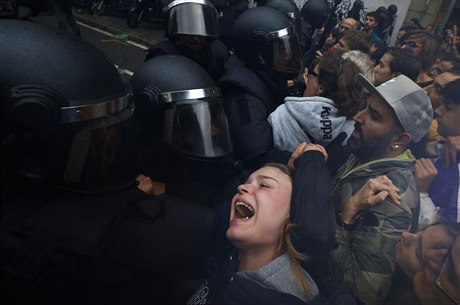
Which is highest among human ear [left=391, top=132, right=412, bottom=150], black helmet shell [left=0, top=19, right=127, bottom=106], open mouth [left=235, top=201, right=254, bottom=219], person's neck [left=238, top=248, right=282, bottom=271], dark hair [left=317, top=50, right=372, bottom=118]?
black helmet shell [left=0, top=19, right=127, bottom=106]

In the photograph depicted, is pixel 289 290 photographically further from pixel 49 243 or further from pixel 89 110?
pixel 89 110

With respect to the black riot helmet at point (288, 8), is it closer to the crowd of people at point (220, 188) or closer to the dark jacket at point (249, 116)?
the crowd of people at point (220, 188)

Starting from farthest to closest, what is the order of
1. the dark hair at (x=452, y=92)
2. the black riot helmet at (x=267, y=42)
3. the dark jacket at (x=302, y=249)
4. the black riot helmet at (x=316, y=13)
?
the black riot helmet at (x=316, y=13)
the black riot helmet at (x=267, y=42)
the dark hair at (x=452, y=92)
the dark jacket at (x=302, y=249)

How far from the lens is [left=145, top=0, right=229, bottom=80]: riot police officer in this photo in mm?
3031

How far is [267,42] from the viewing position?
2645 mm

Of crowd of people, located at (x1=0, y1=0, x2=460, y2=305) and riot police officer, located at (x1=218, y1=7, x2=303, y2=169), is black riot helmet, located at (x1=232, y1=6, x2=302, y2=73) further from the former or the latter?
crowd of people, located at (x1=0, y1=0, x2=460, y2=305)

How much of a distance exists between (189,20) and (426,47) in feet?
9.69

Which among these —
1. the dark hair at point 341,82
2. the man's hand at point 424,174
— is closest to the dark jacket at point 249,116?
the dark hair at point 341,82

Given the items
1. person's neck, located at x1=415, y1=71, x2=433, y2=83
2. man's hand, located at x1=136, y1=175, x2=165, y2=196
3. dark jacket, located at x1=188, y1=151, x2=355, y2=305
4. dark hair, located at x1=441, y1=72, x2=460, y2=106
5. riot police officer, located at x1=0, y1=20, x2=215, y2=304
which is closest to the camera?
riot police officer, located at x1=0, y1=20, x2=215, y2=304

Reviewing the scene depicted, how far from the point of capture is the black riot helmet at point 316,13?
226 inches

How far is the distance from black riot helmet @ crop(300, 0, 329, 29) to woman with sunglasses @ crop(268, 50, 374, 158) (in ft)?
12.5

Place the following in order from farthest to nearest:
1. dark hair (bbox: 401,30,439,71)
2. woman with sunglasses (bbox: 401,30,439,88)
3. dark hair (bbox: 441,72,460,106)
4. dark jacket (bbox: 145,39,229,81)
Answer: dark hair (bbox: 401,30,439,71)
woman with sunglasses (bbox: 401,30,439,88)
dark jacket (bbox: 145,39,229,81)
dark hair (bbox: 441,72,460,106)

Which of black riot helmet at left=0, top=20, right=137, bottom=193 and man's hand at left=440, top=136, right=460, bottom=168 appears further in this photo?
man's hand at left=440, top=136, right=460, bottom=168

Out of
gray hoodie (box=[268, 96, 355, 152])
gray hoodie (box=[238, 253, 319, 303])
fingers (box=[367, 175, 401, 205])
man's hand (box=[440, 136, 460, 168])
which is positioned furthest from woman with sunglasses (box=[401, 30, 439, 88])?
gray hoodie (box=[238, 253, 319, 303])
